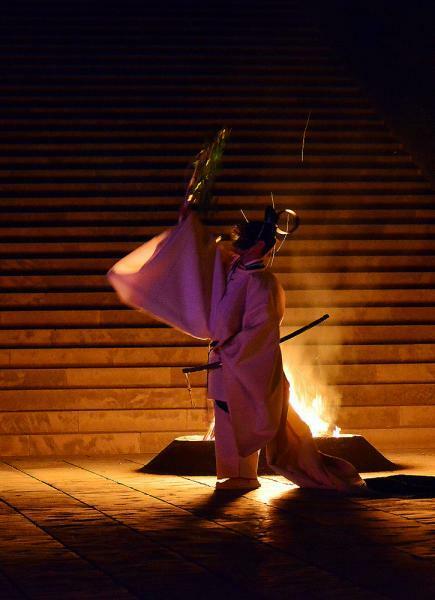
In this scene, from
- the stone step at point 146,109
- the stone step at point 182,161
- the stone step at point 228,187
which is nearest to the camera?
the stone step at point 228,187

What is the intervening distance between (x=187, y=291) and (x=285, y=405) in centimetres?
86

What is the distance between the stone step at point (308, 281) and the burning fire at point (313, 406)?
121cm

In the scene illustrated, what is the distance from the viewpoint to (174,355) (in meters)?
11.5

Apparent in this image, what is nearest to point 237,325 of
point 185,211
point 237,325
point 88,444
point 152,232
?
point 237,325

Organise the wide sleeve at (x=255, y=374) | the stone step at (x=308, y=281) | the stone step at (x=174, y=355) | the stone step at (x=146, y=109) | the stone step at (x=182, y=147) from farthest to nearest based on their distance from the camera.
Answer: the stone step at (x=146, y=109) → the stone step at (x=182, y=147) → the stone step at (x=308, y=281) → the stone step at (x=174, y=355) → the wide sleeve at (x=255, y=374)

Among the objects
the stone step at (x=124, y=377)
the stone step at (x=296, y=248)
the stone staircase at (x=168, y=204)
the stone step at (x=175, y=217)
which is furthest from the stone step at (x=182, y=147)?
the stone step at (x=124, y=377)

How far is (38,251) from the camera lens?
41.3ft

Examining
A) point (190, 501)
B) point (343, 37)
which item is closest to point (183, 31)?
point (343, 37)

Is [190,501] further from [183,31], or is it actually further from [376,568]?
[183,31]

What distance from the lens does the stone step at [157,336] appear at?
11578 millimetres

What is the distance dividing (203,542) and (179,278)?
8.58ft

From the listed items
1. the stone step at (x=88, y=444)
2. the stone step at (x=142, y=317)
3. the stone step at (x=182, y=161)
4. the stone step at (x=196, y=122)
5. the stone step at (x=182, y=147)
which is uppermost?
the stone step at (x=196, y=122)

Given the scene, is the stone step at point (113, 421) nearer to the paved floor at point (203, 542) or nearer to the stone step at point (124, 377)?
the stone step at point (124, 377)

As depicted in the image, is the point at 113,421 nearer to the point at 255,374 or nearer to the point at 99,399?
the point at 99,399
